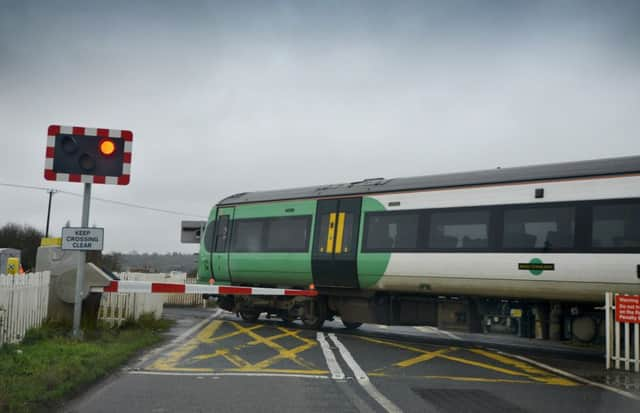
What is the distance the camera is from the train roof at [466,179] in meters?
11.0

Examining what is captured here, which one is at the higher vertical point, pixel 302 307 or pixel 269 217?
pixel 269 217

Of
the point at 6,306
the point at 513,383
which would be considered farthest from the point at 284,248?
the point at 513,383

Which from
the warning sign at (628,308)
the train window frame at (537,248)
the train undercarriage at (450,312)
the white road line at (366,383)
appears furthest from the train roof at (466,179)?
the white road line at (366,383)

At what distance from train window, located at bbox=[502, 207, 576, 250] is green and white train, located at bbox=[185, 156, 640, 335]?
0.06 feet

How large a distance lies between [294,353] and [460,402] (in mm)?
4308

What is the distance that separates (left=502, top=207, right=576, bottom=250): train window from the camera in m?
11.2

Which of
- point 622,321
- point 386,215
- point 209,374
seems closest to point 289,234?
point 386,215

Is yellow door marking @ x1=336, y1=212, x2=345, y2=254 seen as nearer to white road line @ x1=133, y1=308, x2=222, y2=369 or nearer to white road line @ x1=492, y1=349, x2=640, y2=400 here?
white road line @ x1=133, y1=308, x2=222, y2=369

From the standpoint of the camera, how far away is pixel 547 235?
1145 centimetres

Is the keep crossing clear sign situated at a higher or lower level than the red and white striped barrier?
higher

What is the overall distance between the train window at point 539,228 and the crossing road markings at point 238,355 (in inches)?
171

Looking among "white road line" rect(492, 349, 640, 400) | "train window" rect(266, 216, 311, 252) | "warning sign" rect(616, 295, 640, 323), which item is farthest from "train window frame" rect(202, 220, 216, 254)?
"warning sign" rect(616, 295, 640, 323)

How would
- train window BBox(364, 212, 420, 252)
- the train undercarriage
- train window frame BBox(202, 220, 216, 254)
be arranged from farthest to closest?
train window frame BBox(202, 220, 216, 254) → train window BBox(364, 212, 420, 252) → the train undercarriage

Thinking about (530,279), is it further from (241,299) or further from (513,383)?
(241,299)
